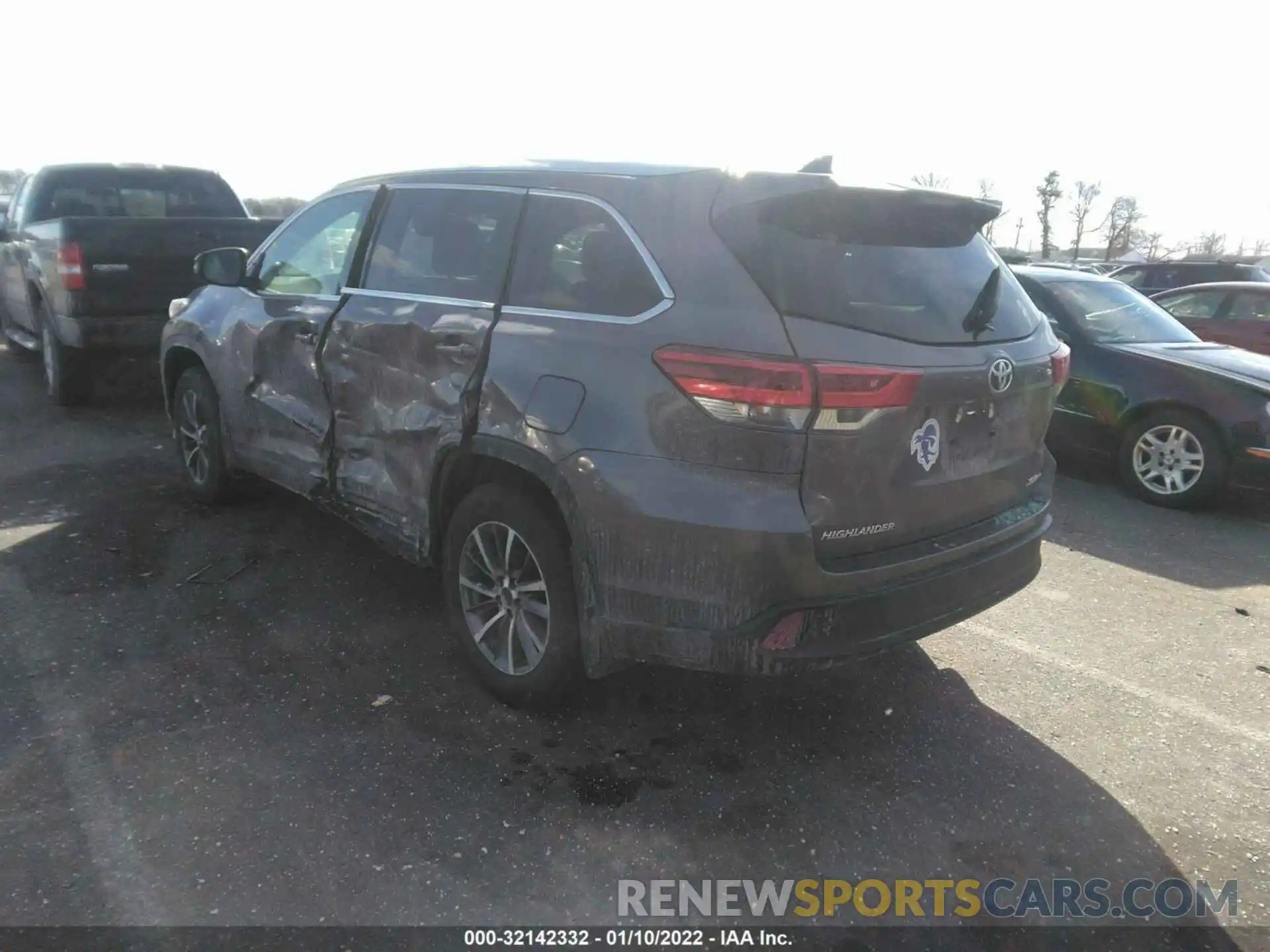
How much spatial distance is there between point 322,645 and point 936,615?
2486 mm

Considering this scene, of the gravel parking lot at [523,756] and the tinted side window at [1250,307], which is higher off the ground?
the tinted side window at [1250,307]

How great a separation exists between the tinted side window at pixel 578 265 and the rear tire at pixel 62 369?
20.2 ft

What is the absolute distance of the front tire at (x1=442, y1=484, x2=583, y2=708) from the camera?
3154 millimetres

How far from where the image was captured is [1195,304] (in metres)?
10.5

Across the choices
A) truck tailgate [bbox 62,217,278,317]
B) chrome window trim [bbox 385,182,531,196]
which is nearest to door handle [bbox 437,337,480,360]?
chrome window trim [bbox 385,182,531,196]

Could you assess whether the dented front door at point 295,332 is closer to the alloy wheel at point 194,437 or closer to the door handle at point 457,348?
the alloy wheel at point 194,437

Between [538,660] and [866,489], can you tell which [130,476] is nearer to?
[538,660]

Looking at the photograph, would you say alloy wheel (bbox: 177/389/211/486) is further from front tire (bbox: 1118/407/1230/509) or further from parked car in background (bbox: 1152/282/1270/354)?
parked car in background (bbox: 1152/282/1270/354)

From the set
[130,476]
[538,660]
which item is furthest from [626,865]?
[130,476]

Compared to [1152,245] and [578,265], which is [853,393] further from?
[1152,245]

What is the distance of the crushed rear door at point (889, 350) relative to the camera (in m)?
2.70

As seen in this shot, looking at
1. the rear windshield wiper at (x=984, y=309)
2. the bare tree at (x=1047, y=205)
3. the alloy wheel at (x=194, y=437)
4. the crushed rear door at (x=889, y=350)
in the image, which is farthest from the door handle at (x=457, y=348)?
the bare tree at (x=1047, y=205)

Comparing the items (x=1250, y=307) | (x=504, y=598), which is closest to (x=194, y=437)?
(x=504, y=598)

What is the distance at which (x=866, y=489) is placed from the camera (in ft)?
9.08
